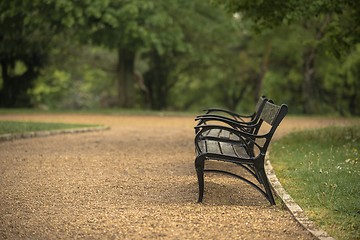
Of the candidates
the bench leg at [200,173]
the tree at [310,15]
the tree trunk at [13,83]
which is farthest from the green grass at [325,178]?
the tree trunk at [13,83]

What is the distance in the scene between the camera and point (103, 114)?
24453 mm

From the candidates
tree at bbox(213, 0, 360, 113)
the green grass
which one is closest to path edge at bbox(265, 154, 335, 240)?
the green grass

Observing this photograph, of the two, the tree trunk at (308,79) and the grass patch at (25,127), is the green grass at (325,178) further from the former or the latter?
the tree trunk at (308,79)

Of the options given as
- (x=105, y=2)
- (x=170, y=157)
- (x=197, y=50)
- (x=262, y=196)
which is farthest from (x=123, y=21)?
(x=262, y=196)

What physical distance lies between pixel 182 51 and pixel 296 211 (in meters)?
22.0

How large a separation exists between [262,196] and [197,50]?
21.7 meters

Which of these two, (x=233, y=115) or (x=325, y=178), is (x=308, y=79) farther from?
(x=325, y=178)

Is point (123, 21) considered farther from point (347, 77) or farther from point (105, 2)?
point (347, 77)

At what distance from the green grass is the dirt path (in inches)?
13.5

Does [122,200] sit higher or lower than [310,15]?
lower

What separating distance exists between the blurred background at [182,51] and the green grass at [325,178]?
2.66 meters

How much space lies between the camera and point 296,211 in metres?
6.12

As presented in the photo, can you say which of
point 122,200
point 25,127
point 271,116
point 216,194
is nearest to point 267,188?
point 216,194

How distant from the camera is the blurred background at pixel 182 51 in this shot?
15070 millimetres
